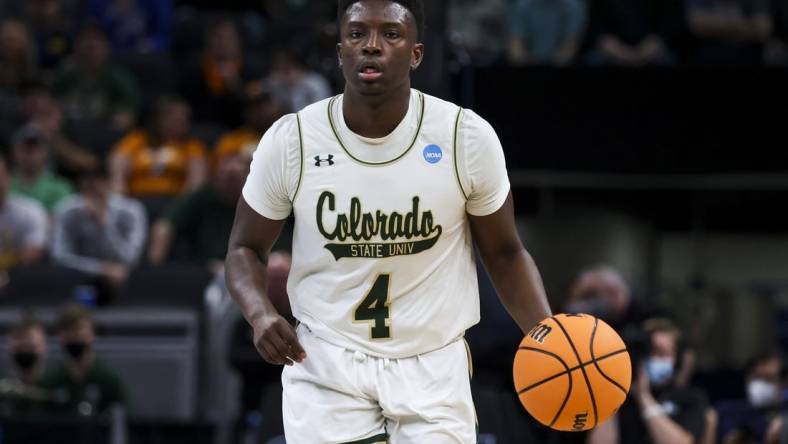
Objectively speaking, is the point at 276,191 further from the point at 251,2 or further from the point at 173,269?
the point at 251,2

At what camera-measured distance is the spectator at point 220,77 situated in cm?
1476

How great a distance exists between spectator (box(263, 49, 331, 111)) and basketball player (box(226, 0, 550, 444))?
26.6 feet

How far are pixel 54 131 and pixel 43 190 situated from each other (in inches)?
40.0

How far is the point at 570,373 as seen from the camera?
5.09m

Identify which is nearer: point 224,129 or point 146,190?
point 146,190

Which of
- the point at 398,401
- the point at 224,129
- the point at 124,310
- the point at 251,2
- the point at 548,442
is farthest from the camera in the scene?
the point at 251,2

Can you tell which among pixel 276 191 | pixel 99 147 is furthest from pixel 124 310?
pixel 276 191

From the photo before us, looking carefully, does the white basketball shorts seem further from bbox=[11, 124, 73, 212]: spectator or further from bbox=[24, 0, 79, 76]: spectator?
bbox=[24, 0, 79, 76]: spectator

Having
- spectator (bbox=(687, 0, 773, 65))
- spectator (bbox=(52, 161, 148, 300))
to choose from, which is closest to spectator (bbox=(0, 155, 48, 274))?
spectator (bbox=(52, 161, 148, 300))

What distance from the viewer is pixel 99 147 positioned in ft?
46.3

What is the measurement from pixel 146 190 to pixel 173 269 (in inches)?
103

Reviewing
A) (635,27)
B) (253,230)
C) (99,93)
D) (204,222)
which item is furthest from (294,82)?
(253,230)

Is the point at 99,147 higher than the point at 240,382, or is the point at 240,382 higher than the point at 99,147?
the point at 99,147

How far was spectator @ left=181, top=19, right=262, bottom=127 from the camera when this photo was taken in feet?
48.4
